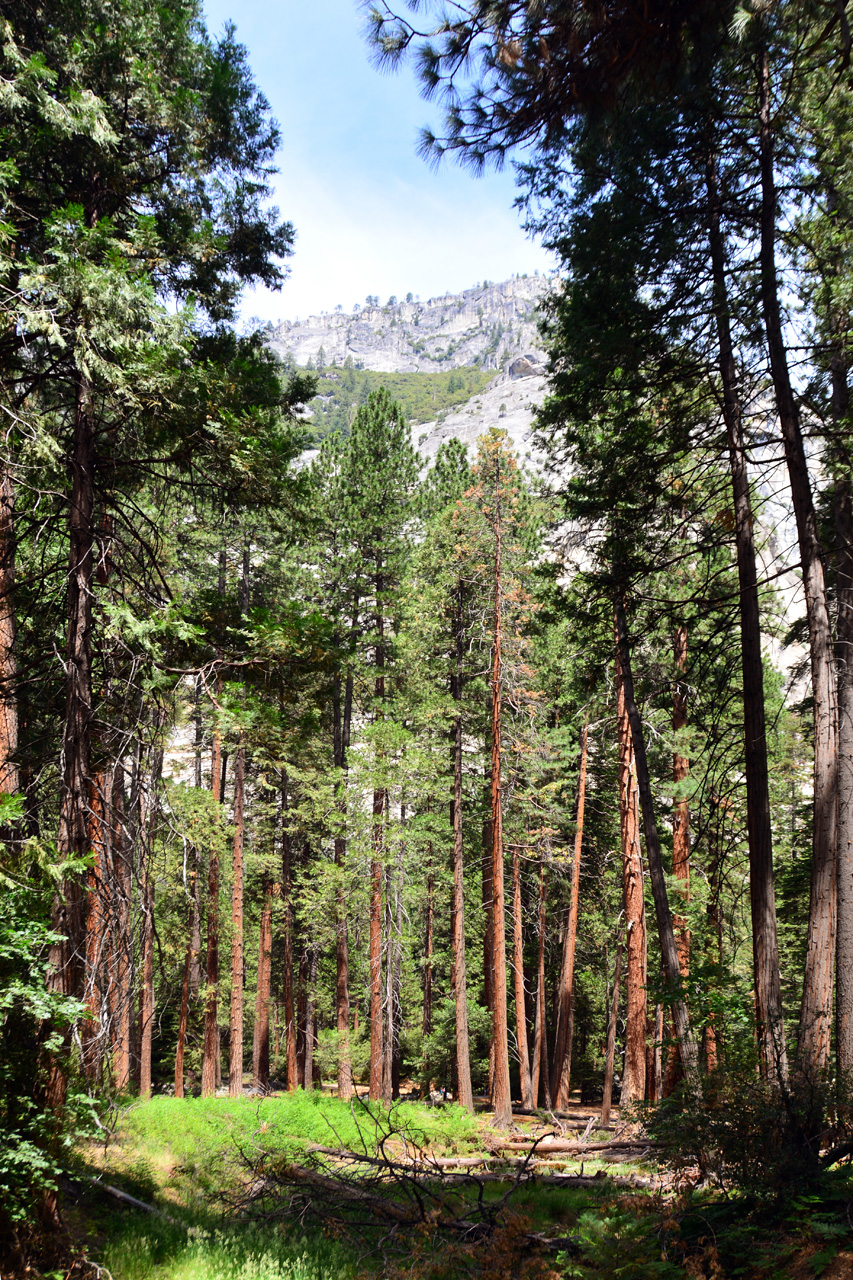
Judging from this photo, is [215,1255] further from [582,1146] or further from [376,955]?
[376,955]

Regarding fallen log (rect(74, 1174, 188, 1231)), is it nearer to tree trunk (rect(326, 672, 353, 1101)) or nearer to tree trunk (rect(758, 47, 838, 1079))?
tree trunk (rect(758, 47, 838, 1079))

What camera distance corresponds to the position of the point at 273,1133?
10.5 metres

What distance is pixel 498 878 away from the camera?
1513 cm

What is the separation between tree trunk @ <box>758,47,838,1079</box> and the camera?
6020 mm

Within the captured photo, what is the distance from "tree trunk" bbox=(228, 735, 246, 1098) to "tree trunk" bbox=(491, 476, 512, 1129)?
5552 mm

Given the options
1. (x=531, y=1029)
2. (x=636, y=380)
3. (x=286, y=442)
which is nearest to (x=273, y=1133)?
(x=286, y=442)

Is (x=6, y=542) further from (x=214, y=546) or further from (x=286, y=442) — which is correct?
(x=214, y=546)

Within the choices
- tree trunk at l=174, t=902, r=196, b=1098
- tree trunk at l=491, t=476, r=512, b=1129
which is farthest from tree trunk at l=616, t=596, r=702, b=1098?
tree trunk at l=174, t=902, r=196, b=1098

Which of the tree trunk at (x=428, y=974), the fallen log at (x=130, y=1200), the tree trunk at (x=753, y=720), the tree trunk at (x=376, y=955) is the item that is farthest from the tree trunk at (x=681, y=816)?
the tree trunk at (x=428, y=974)

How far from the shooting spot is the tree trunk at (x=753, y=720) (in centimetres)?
609

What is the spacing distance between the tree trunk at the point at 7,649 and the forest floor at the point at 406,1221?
10.0 ft

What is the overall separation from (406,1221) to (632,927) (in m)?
7.93

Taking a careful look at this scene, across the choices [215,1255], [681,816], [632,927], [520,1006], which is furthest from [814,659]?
[520,1006]

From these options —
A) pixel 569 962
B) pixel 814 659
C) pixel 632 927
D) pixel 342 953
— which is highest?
pixel 814 659
